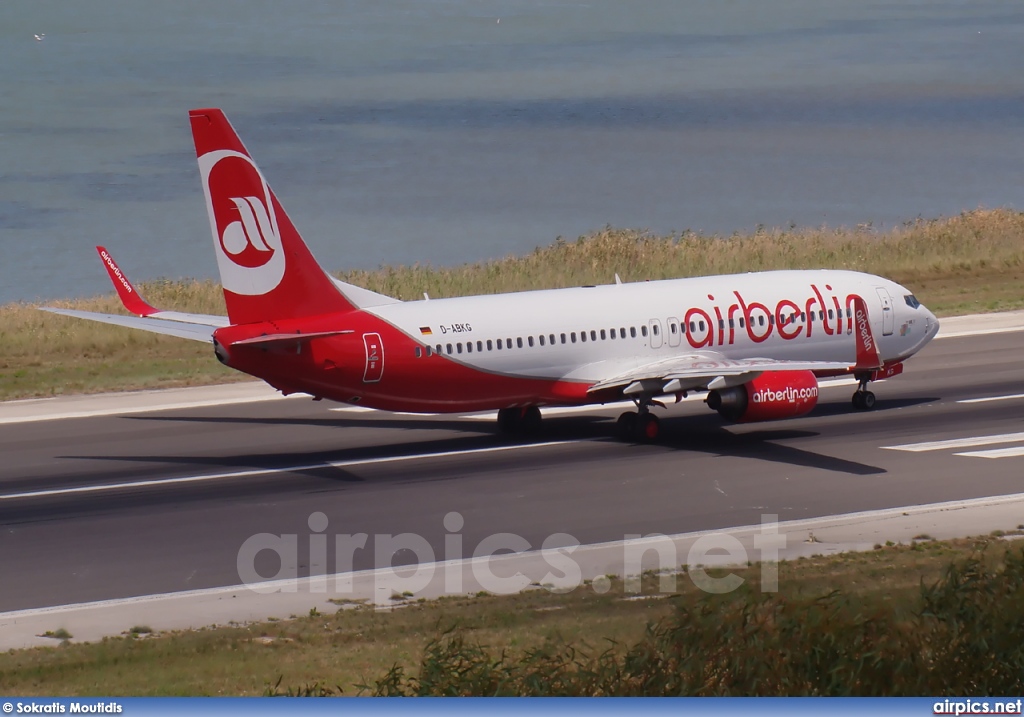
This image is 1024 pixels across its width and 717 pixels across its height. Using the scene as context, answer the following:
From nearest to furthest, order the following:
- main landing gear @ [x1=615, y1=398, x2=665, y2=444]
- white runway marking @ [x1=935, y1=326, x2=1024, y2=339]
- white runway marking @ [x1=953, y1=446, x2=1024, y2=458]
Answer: white runway marking @ [x1=953, y1=446, x2=1024, y2=458], main landing gear @ [x1=615, y1=398, x2=665, y2=444], white runway marking @ [x1=935, y1=326, x2=1024, y2=339]

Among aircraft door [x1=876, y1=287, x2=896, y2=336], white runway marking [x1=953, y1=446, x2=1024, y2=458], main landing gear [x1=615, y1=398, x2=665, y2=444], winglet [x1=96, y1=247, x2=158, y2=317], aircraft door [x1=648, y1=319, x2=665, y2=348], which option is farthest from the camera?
aircraft door [x1=876, y1=287, x2=896, y2=336]

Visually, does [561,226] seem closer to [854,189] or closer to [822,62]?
[854,189]

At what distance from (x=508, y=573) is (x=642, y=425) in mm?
11470

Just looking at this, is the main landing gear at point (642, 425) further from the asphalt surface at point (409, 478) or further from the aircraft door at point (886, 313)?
the aircraft door at point (886, 313)

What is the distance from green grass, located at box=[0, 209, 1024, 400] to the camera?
47.8 meters

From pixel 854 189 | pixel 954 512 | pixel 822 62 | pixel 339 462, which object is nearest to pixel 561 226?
pixel 854 189

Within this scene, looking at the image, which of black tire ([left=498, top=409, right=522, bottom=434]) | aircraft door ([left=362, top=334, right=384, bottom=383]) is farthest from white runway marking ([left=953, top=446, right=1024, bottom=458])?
aircraft door ([left=362, top=334, right=384, bottom=383])

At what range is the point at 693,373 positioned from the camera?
35.3 m

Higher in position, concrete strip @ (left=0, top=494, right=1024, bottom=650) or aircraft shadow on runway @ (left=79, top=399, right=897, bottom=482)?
aircraft shadow on runway @ (left=79, top=399, right=897, bottom=482)

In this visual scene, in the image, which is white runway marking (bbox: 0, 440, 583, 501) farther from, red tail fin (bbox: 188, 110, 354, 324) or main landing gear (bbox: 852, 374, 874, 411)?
main landing gear (bbox: 852, 374, 874, 411)

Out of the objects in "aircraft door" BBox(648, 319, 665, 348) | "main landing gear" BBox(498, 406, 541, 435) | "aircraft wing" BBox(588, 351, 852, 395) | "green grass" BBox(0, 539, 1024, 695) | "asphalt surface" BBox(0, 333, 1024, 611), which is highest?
"aircraft door" BBox(648, 319, 665, 348)

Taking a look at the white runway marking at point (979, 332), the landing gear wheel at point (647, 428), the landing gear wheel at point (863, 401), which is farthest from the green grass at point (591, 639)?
the white runway marking at point (979, 332)

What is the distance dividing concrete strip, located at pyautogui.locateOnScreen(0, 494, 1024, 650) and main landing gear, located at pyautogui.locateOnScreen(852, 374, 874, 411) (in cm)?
999

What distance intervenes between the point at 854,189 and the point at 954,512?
80.5m
